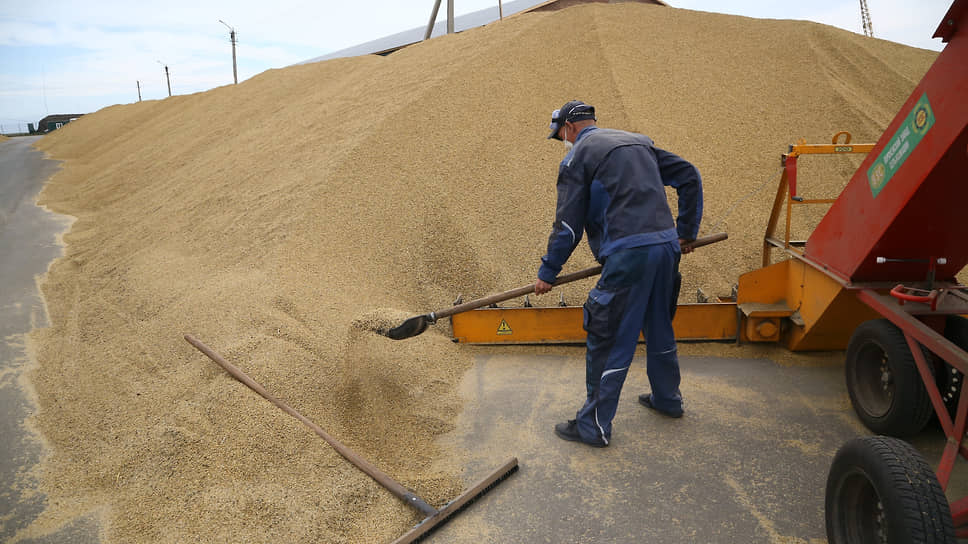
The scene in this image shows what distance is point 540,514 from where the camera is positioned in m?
2.54

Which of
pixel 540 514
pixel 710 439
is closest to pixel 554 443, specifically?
pixel 540 514

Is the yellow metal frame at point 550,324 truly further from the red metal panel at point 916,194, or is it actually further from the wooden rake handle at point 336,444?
the wooden rake handle at point 336,444

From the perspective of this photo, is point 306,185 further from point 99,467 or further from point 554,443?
point 554,443

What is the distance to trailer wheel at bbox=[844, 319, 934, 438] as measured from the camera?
110 inches

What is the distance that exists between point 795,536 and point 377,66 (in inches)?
345

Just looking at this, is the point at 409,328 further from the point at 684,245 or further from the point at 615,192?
the point at 684,245

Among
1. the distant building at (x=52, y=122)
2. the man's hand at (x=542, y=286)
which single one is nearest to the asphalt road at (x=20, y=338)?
the man's hand at (x=542, y=286)

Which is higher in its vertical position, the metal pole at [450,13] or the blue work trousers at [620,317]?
the metal pole at [450,13]

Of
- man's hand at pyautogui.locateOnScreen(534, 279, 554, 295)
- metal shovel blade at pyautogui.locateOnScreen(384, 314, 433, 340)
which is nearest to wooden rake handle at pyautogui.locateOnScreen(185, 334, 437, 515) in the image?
metal shovel blade at pyautogui.locateOnScreen(384, 314, 433, 340)

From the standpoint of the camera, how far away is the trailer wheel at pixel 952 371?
2801 millimetres

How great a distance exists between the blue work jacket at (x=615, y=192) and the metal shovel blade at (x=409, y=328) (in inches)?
35.1

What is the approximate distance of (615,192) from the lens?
283 cm

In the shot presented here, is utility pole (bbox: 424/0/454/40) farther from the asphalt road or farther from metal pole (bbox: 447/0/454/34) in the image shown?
the asphalt road

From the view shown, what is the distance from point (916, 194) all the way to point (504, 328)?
245 centimetres
